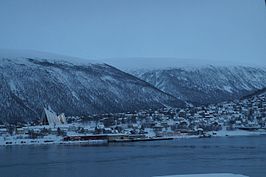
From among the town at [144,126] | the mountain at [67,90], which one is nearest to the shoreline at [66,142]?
the town at [144,126]

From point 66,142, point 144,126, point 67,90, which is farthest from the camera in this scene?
point 67,90

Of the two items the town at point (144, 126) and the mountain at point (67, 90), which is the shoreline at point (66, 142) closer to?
the town at point (144, 126)

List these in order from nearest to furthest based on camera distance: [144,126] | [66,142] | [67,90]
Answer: [66,142] < [144,126] < [67,90]

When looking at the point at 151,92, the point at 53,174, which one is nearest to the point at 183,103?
the point at 151,92

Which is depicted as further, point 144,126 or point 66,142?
point 144,126

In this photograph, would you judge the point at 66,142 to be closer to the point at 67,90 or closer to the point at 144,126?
the point at 144,126

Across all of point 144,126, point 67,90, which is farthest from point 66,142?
point 67,90

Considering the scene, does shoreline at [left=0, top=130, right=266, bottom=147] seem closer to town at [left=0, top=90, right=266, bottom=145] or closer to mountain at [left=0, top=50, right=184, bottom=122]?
town at [left=0, top=90, right=266, bottom=145]

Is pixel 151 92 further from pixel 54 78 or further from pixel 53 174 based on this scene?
pixel 53 174
